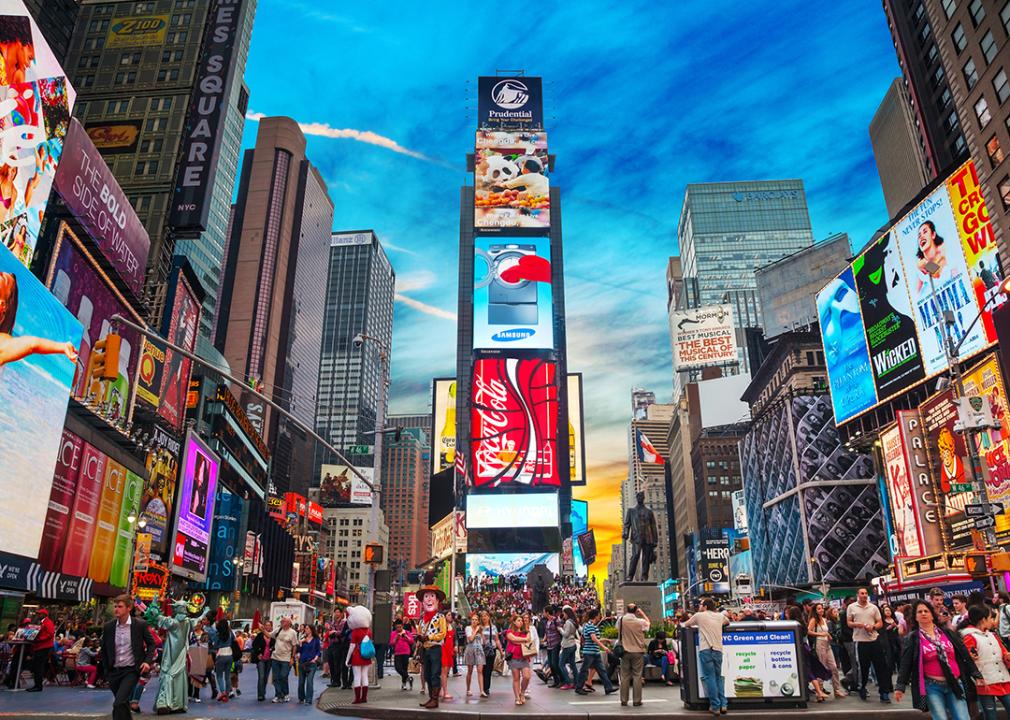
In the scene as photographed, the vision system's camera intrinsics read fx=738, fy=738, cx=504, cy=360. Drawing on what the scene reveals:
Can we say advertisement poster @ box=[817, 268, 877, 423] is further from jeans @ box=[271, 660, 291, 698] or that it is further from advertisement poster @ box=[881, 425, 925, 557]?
jeans @ box=[271, 660, 291, 698]

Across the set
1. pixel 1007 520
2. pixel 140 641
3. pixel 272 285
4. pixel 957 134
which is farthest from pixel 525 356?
pixel 272 285

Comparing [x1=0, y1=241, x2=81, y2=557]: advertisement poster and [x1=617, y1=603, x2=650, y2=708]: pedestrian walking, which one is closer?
[x1=617, y1=603, x2=650, y2=708]: pedestrian walking

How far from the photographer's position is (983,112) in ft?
154

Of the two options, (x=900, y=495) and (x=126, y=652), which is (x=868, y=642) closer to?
(x=126, y=652)

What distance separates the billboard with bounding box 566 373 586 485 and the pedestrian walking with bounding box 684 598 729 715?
97438 mm

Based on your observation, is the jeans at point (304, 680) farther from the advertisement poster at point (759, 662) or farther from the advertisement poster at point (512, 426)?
the advertisement poster at point (512, 426)

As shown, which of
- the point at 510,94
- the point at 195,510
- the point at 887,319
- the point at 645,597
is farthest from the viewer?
the point at 510,94

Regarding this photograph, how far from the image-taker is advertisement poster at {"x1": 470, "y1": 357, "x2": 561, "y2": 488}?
83.3 m

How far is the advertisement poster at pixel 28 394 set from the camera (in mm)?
23594

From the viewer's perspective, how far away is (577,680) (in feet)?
54.9

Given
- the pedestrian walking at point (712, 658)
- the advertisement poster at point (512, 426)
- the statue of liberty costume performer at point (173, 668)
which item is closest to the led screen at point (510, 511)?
the advertisement poster at point (512, 426)

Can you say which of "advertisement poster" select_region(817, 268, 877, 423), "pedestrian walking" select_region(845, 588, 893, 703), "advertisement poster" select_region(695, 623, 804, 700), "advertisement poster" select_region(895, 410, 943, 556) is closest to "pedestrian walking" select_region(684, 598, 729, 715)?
"advertisement poster" select_region(695, 623, 804, 700)

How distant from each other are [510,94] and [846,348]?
6697 cm

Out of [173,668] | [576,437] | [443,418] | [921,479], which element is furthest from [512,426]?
[173,668]
